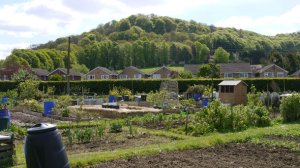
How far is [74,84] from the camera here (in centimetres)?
5622

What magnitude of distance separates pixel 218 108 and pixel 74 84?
41197mm

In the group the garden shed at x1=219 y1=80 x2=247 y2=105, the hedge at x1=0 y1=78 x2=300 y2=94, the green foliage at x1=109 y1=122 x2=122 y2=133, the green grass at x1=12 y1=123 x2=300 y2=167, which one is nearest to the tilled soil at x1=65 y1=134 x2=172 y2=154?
the green grass at x1=12 y1=123 x2=300 y2=167

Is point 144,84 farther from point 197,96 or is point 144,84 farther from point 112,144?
point 112,144

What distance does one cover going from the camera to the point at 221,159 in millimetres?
9820

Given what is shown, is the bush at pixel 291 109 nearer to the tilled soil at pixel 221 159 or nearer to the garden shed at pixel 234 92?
the tilled soil at pixel 221 159

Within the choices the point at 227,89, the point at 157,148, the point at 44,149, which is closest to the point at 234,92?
the point at 227,89

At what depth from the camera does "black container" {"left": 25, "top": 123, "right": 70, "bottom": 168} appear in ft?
19.6

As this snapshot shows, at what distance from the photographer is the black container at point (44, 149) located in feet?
19.6

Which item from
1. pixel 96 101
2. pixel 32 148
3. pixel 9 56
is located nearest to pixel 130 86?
pixel 96 101

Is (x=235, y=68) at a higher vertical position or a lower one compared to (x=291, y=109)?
higher

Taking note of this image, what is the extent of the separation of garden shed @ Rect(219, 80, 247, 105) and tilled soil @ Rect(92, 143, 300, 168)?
21090mm

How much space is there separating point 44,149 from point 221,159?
495 cm

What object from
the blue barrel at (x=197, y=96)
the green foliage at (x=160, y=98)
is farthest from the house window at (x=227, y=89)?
the green foliage at (x=160, y=98)

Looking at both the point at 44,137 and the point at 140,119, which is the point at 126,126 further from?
the point at 44,137
